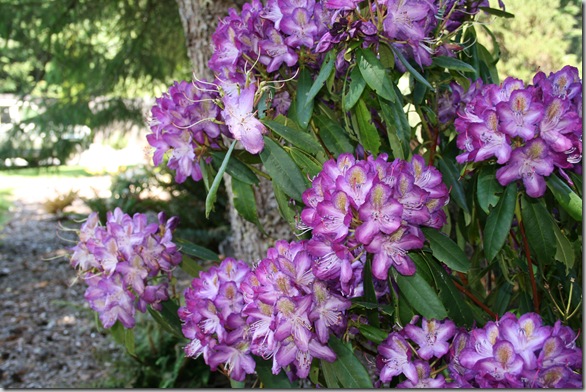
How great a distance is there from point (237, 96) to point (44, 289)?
2.79m

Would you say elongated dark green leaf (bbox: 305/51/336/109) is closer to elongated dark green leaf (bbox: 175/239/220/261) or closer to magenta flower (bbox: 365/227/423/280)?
magenta flower (bbox: 365/227/423/280)

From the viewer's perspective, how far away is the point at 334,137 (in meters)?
0.91

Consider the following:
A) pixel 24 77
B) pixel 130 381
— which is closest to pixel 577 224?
pixel 130 381

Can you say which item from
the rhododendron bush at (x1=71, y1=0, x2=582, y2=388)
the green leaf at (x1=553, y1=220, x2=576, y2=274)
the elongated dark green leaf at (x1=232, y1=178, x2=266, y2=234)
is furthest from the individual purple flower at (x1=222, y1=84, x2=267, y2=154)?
the green leaf at (x1=553, y1=220, x2=576, y2=274)

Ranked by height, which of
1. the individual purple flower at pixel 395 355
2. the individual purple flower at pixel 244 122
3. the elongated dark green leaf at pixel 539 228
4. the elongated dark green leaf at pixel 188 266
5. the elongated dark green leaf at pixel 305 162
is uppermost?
the individual purple flower at pixel 244 122

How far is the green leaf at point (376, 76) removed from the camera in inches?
31.0

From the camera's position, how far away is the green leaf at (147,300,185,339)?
1034mm

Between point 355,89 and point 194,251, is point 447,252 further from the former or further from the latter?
point 194,251

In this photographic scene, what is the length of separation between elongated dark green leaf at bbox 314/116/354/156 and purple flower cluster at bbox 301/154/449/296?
0.17 m

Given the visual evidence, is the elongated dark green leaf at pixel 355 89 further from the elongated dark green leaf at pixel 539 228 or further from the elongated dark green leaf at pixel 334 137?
the elongated dark green leaf at pixel 539 228

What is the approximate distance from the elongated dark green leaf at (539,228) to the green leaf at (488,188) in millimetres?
52

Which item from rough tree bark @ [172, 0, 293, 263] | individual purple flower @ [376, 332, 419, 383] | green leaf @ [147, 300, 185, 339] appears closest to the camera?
individual purple flower @ [376, 332, 419, 383]

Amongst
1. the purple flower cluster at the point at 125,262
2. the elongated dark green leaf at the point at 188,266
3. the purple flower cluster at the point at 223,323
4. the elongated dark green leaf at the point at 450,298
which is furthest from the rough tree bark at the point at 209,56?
the elongated dark green leaf at the point at 450,298

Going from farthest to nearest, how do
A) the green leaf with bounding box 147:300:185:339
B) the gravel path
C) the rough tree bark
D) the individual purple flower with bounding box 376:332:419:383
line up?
1. the gravel path
2. the rough tree bark
3. the green leaf with bounding box 147:300:185:339
4. the individual purple flower with bounding box 376:332:419:383
